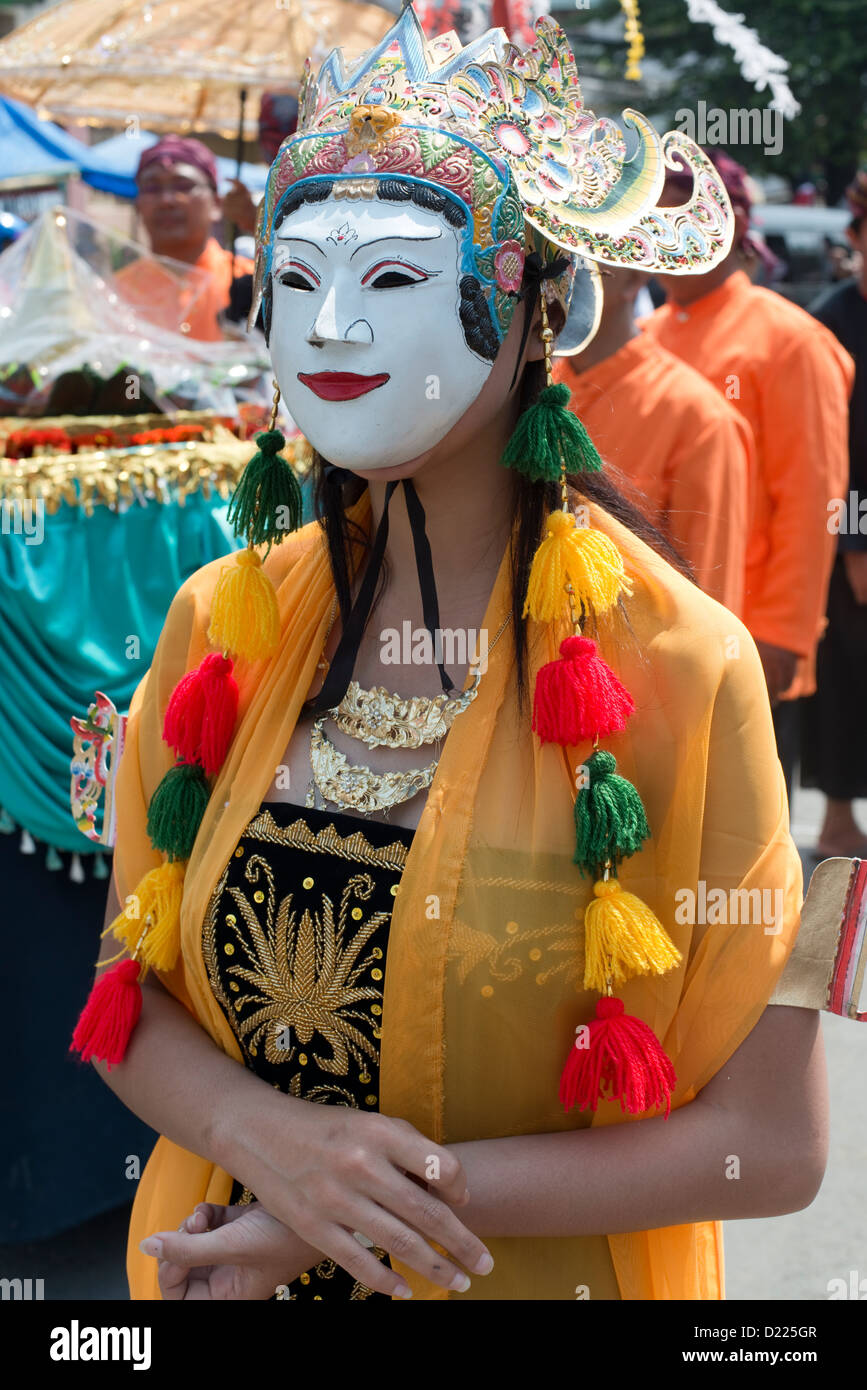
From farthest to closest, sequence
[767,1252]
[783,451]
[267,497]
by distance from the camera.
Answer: [783,451] → [767,1252] → [267,497]

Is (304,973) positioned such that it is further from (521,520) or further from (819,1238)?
(819,1238)

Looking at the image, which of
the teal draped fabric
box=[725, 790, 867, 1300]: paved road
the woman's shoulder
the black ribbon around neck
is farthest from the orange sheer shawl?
box=[725, 790, 867, 1300]: paved road

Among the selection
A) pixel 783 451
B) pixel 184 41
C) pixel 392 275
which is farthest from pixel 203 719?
pixel 184 41

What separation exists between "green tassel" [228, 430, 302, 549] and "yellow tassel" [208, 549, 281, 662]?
61 millimetres

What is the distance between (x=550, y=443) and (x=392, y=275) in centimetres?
23

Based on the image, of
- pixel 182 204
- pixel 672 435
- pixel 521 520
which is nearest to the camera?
pixel 521 520

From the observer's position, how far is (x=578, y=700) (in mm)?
1378

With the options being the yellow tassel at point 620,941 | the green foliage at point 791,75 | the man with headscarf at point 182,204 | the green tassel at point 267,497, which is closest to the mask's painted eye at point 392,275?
the green tassel at point 267,497

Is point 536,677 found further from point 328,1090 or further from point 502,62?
point 502,62

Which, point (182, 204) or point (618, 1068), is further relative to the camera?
point (182, 204)

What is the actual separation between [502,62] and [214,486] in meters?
1.70

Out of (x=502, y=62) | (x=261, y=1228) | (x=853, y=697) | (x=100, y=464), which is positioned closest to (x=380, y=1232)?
(x=261, y=1228)

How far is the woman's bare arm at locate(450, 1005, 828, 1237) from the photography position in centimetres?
136

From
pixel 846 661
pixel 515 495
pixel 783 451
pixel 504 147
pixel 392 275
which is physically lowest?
pixel 515 495
